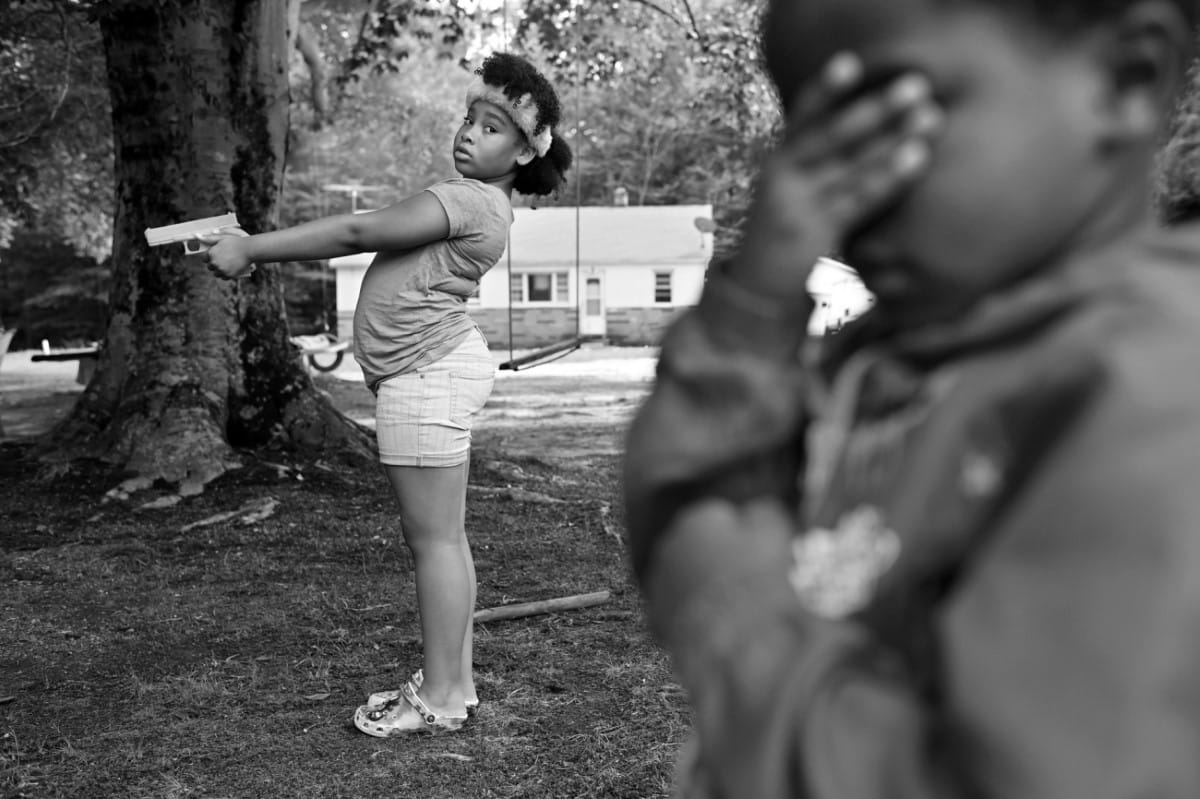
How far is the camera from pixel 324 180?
131 feet

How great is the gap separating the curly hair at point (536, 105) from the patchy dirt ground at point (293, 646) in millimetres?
1674

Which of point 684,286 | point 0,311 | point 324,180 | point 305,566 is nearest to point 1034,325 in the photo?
point 305,566

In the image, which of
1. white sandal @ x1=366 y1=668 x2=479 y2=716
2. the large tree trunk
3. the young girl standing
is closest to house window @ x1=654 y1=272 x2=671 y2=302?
the large tree trunk

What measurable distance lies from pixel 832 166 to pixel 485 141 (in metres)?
2.93

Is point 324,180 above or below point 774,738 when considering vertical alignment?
above

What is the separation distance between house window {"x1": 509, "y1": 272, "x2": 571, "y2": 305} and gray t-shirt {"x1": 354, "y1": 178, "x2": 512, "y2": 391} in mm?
30350

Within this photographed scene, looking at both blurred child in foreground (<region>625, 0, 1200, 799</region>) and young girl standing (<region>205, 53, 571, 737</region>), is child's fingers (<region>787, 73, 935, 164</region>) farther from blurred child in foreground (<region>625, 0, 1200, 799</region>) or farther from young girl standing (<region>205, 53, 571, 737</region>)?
young girl standing (<region>205, 53, 571, 737</region>)

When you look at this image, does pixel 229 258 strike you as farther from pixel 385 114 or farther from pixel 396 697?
pixel 385 114

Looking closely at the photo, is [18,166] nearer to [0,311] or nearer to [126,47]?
[126,47]

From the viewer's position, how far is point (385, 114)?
36.1m

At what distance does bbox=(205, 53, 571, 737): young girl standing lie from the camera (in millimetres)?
3588

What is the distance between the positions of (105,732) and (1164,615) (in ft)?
12.8

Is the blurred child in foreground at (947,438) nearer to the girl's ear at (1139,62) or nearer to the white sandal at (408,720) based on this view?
the girl's ear at (1139,62)

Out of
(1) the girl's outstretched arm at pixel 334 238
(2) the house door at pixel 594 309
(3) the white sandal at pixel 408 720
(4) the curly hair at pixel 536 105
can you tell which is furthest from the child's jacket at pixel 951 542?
(2) the house door at pixel 594 309
